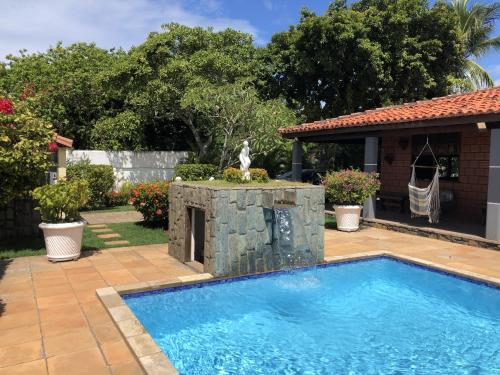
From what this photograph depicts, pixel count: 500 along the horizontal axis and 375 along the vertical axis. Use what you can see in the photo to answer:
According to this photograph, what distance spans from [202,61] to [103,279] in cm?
1188

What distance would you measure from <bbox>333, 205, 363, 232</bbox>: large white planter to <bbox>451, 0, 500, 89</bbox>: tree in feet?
53.9

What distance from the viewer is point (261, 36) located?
85.1 ft

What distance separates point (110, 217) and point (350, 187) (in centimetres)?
777

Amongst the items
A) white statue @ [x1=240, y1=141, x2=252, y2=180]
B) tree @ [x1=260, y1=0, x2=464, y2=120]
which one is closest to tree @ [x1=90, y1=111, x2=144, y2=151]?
tree @ [x1=260, y1=0, x2=464, y2=120]

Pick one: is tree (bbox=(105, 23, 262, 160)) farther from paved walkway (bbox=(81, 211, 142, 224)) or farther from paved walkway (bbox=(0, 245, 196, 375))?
paved walkway (bbox=(0, 245, 196, 375))

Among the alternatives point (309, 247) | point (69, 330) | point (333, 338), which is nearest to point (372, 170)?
point (309, 247)

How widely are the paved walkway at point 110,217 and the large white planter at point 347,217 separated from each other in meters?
6.18

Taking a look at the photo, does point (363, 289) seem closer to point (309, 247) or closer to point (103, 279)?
point (309, 247)

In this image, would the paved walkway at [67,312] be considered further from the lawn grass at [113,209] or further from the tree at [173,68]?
the tree at [173,68]

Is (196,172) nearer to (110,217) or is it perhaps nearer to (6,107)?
(110,217)

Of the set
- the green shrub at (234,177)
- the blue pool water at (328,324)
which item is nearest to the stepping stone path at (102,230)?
the green shrub at (234,177)

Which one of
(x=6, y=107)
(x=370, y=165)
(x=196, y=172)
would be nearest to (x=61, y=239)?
(x=6, y=107)

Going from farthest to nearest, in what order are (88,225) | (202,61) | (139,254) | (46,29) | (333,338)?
(46,29), (202,61), (88,225), (139,254), (333,338)

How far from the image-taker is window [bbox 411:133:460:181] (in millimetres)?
13922
